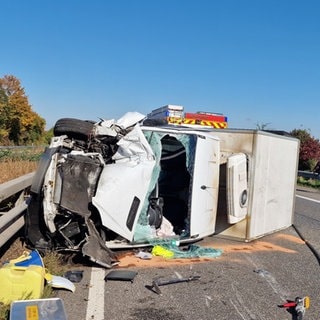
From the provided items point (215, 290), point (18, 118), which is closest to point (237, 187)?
point (215, 290)

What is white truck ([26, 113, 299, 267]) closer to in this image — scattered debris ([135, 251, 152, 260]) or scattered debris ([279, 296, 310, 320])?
scattered debris ([135, 251, 152, 260])

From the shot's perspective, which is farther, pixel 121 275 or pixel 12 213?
pixel 12 213

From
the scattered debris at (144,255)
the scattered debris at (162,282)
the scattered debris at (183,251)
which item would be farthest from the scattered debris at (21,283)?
the scattered debris at (183,251)

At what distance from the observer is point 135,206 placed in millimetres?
5742

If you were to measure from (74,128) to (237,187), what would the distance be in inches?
99.4

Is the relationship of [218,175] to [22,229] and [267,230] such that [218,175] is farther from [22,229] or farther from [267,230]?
[22,229]

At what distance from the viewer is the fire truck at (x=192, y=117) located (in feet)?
34.5

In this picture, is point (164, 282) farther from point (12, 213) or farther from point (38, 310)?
point (12, 213)

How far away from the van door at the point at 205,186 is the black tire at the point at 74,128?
1530 millimetres

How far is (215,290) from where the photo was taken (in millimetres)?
4770

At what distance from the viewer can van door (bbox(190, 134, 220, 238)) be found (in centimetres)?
634

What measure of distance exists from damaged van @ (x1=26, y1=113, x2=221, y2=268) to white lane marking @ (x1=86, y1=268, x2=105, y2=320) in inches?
7.3

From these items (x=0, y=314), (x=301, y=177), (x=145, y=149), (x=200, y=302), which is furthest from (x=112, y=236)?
(x=301, y=177)

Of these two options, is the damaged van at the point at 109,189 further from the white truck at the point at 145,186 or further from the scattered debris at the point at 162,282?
the scattered debris at the point at 162,282
